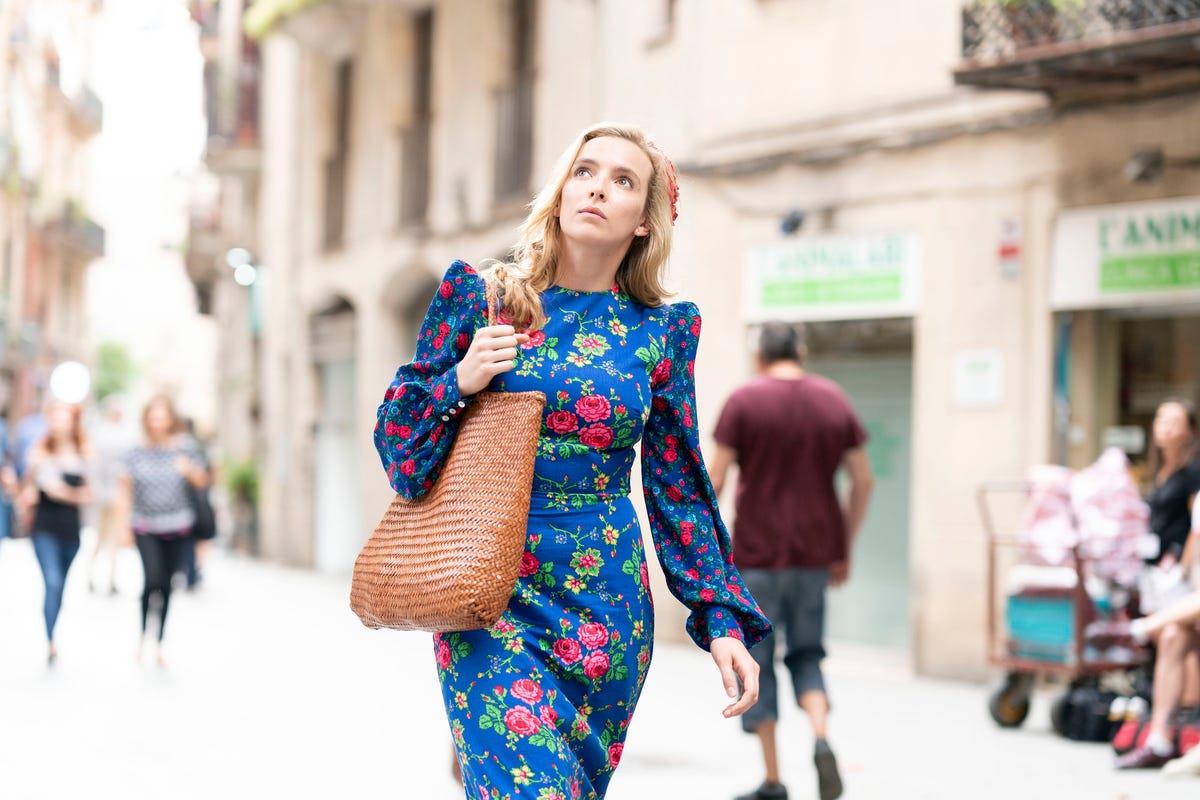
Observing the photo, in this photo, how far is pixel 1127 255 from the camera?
11.7m

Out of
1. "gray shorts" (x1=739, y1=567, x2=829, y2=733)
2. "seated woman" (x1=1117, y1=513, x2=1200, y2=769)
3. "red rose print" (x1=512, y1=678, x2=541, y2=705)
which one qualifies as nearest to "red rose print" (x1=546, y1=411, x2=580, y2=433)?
"red rose print" (x1=512, y1=678, x2=541, y2=705)

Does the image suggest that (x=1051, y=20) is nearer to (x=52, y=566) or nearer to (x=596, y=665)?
(x=52, y=566)

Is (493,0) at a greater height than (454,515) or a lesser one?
greater

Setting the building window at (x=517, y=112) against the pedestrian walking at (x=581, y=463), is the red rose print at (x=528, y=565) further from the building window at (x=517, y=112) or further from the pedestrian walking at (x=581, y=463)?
the building window at (x=517, y=112)

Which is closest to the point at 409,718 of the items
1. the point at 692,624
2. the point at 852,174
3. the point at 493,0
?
the point at 852,174

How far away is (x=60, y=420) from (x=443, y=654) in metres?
9.90

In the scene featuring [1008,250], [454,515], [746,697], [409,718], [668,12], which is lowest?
[409,718]

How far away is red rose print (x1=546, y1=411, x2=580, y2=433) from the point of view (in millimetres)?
3607

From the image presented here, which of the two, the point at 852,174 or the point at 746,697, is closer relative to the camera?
the point at 746,697

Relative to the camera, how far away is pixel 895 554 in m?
13.9

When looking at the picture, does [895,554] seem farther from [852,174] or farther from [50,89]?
[50,89]

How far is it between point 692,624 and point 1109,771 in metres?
5.49

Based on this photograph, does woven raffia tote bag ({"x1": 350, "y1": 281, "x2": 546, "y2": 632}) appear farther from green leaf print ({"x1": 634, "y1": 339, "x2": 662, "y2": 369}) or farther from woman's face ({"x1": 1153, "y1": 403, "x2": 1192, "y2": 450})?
woman's face ({"x1": 1153, "y1": 403, "x2": 1192, "y2": 450})

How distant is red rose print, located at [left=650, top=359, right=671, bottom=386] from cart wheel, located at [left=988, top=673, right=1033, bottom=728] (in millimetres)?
6879
